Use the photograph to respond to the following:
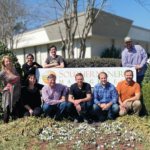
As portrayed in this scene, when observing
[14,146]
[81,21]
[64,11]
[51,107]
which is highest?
[81,21]

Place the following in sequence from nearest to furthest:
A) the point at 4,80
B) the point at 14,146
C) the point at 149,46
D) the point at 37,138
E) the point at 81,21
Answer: the point at 14,146 → the point at 37,138 → the point at 4,80 → the point at 81,21 → the point at 149,46

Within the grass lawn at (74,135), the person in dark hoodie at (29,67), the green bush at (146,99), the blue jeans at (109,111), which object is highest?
the person in dark hoodie at (29,67)

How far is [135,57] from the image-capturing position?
4.66 meters

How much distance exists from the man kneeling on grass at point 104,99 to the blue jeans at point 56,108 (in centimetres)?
75

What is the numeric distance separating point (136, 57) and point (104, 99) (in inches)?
64.7

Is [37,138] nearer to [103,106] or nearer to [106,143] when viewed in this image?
[106,143]

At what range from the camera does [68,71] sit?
203 inches

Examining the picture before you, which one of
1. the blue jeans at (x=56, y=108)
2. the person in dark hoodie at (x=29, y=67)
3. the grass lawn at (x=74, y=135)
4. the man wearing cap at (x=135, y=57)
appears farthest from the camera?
the man wearing cap at (x=135, y=57)

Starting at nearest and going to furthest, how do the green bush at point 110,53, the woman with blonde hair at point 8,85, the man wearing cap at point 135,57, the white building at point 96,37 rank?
the woman with blonde hair at point 8,85
the man wearing cap at point 135,57
the white building at point 96,37
the green bush at point 110,53

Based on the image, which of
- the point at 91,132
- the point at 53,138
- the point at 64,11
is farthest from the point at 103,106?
the point at 64,11

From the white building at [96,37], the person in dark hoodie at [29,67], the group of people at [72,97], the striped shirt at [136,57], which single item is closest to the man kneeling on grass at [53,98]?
the group of people at [72,97]

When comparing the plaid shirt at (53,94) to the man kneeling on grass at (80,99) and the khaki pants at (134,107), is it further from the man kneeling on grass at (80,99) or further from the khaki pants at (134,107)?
the khaki pants at (134,107)

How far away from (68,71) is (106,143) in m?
2.69

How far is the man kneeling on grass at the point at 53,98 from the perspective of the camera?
3.93m
